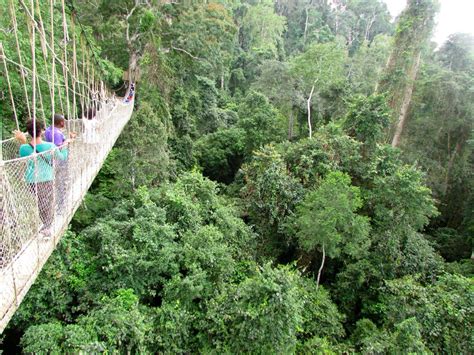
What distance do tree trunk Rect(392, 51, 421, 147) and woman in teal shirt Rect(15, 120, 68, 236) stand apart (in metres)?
8.42

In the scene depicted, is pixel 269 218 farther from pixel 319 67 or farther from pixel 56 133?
pixel 319 67

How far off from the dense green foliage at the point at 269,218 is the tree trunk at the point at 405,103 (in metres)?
0.15

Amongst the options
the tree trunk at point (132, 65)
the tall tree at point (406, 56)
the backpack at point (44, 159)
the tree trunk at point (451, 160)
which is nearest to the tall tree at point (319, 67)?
the tall tree at point (406, 56)

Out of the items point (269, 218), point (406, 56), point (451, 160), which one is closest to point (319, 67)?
point (406, 56)

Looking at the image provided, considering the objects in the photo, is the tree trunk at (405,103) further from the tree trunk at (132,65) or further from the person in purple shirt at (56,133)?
the person in purple shirt at (56,133)

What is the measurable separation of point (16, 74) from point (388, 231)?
6646mm

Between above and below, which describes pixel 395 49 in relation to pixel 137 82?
above

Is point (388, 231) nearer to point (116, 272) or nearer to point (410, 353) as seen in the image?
point (410, 353)

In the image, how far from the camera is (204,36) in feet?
27.1

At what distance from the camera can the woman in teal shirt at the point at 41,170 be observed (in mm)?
1845

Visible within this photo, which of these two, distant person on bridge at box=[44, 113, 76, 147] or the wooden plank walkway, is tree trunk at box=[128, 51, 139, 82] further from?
distant person on bridge at box=[44, 113, 76, 147]

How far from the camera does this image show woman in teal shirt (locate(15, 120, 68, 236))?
6.05ft

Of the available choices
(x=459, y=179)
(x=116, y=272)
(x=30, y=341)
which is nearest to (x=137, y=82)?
(x=116, y=272)

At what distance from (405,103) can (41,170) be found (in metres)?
8.68
